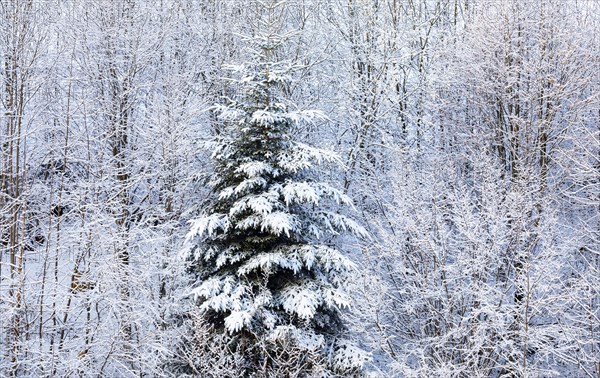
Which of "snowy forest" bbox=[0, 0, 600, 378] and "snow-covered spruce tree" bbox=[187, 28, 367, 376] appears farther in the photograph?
"snowy forest" bbox=[0, 0, 600, 378]

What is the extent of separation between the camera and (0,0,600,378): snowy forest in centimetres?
1002

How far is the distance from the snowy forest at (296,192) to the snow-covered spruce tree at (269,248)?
0.17 feet

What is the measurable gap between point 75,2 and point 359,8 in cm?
872

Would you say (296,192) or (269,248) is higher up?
(296,192)

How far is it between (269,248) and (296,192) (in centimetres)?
127

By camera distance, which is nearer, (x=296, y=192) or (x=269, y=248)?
(x=296, y=192)

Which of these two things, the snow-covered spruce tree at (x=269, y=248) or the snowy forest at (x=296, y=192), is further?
the snowy forest at (x=296, y=192)

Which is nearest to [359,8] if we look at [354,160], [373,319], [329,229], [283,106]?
[354,160]

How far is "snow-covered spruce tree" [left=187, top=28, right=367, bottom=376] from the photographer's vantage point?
956cm

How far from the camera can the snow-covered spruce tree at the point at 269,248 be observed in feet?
31.4

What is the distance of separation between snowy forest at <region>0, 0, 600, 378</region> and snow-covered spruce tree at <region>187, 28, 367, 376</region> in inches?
2.1

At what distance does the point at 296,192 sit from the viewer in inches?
391

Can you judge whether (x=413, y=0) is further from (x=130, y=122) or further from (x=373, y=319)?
(x=373, y=319)

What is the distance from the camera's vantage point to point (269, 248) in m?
10.3
